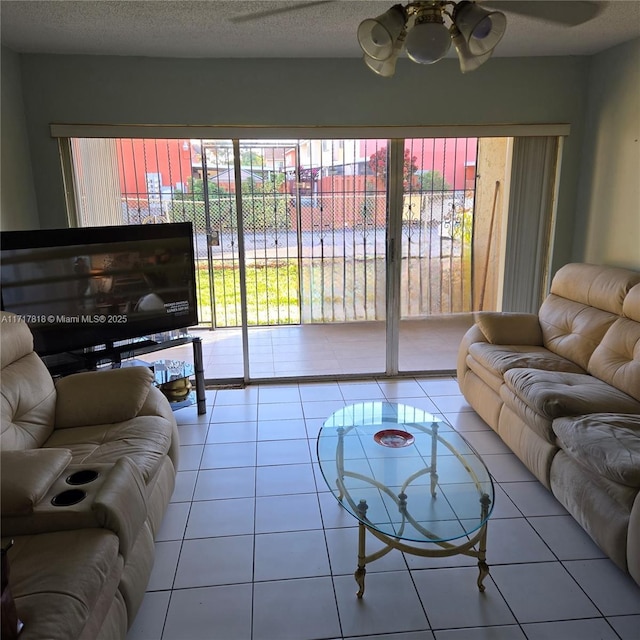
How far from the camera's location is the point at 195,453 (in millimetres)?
2939

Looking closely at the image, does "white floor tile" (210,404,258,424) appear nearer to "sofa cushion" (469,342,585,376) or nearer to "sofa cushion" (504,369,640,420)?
"sofa cushion" (469,342,585,376)

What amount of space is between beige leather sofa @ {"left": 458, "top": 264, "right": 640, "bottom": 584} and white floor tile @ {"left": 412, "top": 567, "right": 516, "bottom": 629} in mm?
495

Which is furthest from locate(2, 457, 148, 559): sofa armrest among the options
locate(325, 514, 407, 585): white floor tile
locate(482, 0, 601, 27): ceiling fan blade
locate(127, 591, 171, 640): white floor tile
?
locate(482, 0, 601, 27): ceiling fan blade

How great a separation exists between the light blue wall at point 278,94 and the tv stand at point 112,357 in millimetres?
1066

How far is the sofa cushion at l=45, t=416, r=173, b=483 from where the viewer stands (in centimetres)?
204

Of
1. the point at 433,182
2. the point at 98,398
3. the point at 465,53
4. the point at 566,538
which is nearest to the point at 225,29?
the point at 465,53

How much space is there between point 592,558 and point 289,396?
7.22 feet

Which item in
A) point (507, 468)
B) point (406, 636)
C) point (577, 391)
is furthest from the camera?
point (507, 468)

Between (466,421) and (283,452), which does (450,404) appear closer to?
(466,421)

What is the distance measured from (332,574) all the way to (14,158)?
302 cm

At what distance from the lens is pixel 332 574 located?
1982 millimetres

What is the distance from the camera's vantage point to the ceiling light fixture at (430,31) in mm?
1819

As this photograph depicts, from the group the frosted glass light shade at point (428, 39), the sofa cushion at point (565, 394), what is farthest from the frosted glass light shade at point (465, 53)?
the sofa cushion at point (565, 394)

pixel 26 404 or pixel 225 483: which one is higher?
pixel 26 404
